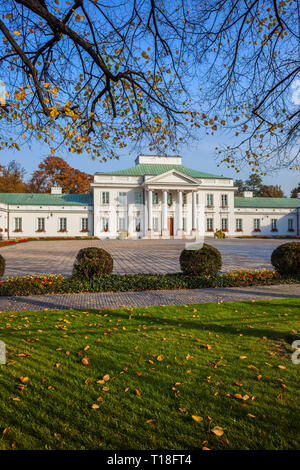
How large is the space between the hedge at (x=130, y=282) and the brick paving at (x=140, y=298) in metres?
0.33

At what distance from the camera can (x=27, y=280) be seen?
8.09 metres

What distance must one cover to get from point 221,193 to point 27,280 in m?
39.9

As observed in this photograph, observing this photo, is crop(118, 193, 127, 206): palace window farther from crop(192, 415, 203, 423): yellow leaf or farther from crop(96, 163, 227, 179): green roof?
crop(192, 415, 203, 423): yellow leaf

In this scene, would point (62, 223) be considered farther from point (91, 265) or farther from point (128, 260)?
point (91, 265)

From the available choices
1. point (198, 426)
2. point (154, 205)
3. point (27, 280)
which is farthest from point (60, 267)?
point (154, 205)

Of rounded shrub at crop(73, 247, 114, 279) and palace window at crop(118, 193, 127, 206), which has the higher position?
palace window at crop(118, 193, 127, 206)

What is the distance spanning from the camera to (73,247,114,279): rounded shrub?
337 inches

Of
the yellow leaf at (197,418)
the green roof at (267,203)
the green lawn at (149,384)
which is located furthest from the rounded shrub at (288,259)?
the green roof at (267,203)

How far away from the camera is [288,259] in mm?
9430

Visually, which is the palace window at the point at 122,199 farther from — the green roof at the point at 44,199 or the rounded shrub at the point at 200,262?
the rounded shrub at the point at 200,262

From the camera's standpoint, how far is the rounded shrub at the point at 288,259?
9.42m

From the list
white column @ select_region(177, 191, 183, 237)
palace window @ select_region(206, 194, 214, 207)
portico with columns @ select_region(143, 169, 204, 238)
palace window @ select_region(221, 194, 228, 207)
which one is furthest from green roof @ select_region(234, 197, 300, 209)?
white column @ select_region(177, 191, 183, 237)

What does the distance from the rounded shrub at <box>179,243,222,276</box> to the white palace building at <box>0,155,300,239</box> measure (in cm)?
2956

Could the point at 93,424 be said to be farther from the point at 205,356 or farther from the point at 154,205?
the point at 154,205
